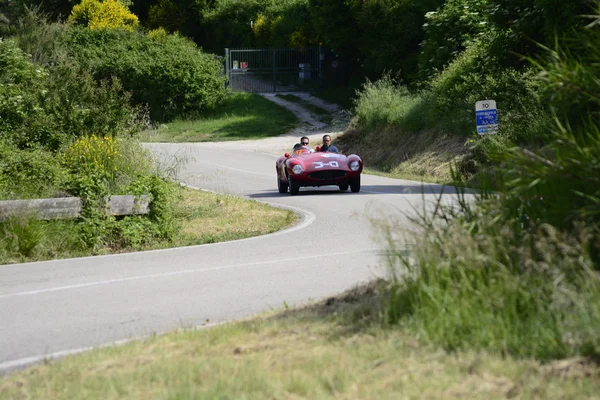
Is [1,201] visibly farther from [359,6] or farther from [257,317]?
[359,6]

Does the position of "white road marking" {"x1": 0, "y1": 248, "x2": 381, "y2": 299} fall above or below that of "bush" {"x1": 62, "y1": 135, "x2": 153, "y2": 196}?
below

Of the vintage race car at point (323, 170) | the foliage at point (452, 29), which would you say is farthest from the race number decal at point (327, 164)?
the foliage at point (452, 29)

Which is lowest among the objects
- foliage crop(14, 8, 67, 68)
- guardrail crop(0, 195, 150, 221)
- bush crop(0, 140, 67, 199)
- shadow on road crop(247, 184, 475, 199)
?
shadow on road crop(247, 184, 475, 199)

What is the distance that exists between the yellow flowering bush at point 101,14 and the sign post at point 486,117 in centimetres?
4122

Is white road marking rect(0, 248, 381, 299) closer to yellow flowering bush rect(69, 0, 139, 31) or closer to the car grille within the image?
the car grille

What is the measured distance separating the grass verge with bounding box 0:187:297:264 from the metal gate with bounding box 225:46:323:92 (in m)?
38.8

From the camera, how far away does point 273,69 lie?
61.8m

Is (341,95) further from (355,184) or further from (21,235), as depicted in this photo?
(21,235)

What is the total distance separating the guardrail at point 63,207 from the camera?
46.5 ft

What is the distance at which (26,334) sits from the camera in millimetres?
8930

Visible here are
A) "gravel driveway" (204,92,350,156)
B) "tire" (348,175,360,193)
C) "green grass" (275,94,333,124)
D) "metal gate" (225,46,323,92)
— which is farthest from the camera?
"metal gate" (225,46,323,92)

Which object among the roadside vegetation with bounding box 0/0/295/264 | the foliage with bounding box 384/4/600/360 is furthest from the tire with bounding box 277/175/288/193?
the foliage with bounding box 384/4/600/360

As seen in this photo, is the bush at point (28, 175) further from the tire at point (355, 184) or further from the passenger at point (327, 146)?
the passenger at point (327, 146)

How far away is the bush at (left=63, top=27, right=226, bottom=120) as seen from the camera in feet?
182
